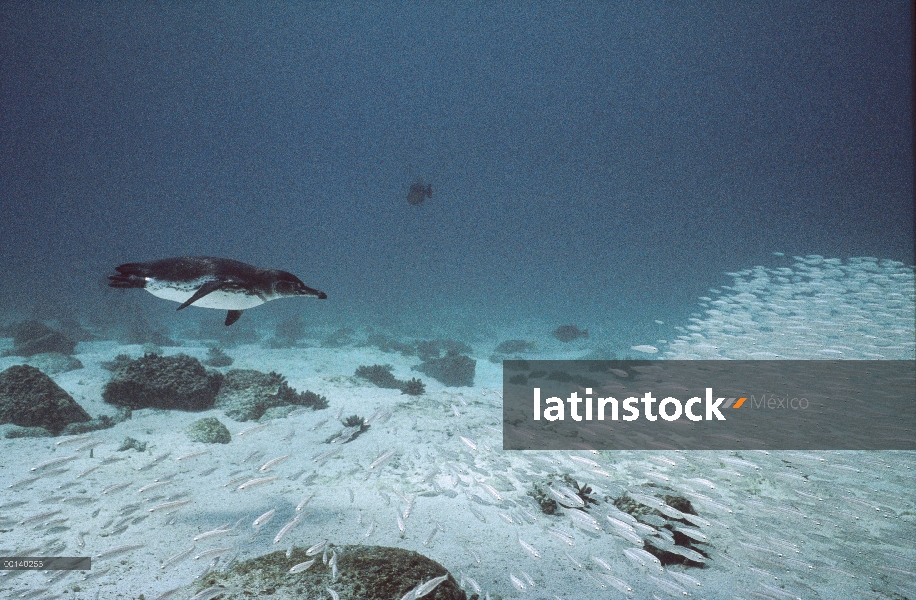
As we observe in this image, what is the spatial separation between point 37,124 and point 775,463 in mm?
106218

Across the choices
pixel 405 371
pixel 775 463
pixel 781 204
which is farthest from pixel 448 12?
pixel 775 463

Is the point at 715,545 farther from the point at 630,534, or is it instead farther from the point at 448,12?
the point at 448,12

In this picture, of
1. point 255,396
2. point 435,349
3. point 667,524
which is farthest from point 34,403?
point 435,349

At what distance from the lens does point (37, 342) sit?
39.0ft

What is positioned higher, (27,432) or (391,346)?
(391,346)

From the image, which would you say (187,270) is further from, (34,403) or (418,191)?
(418,191)

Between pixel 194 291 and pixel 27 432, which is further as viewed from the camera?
pixel 27 432

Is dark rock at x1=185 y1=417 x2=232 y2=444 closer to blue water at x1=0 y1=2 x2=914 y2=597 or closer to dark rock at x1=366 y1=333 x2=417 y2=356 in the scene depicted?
blue water at x1=0 y1=2 x2=914 y2=597

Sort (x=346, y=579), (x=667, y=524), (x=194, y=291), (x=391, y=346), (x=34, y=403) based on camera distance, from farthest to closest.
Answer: (x=391, y=346) → (x=34, y=403) → (x=667, y=524) → (x=194, y=291) → (x=346, y=579)

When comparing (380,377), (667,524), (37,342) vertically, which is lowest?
(667,524)

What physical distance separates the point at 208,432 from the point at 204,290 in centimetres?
522

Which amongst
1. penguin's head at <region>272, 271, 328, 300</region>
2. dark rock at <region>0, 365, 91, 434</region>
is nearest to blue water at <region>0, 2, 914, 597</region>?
dark rock at <region>0, 365, 91, 434</region>

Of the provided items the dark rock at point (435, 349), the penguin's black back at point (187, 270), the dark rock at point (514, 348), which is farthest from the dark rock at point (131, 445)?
the dark rock at point (514, 348)

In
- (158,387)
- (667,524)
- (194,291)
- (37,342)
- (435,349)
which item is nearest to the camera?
(194,291)
